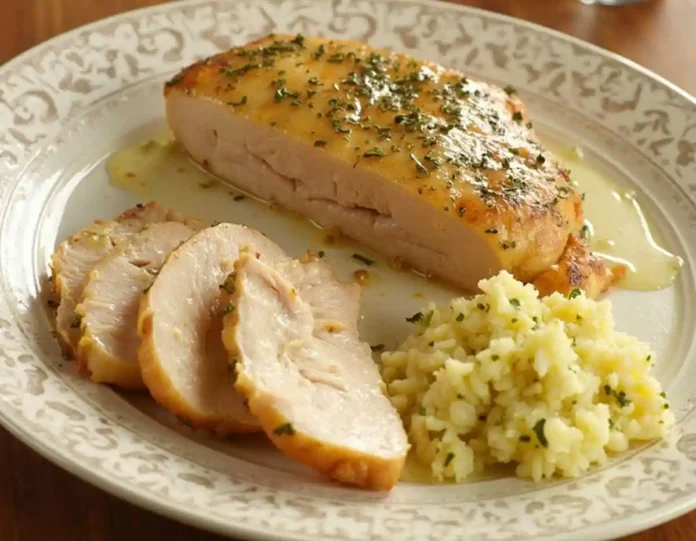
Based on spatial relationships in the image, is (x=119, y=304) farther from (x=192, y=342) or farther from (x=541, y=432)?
(x=541, y=432)

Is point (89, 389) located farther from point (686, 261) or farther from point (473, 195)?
point (686, 261)

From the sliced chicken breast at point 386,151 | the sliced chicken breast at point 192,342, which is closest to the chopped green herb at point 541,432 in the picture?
the sliced chicken breast at point 192,342

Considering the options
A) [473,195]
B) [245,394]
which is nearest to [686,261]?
[473,195]

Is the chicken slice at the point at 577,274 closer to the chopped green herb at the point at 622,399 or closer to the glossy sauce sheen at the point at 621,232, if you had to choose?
the glossy sauce sheen at the point at 621,232

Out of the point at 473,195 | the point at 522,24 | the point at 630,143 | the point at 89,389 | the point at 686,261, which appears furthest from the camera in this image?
the point at 522,24

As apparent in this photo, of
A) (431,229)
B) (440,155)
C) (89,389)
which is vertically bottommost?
(89,389)

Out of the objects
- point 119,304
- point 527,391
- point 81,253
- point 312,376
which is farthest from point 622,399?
point 81,253

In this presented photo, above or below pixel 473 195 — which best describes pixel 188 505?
below
